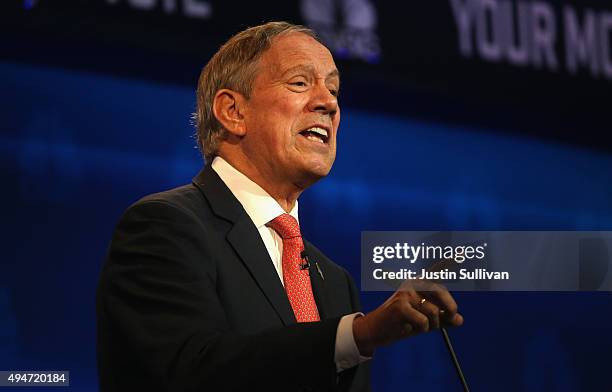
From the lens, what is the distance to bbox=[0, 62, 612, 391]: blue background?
9.97 ft

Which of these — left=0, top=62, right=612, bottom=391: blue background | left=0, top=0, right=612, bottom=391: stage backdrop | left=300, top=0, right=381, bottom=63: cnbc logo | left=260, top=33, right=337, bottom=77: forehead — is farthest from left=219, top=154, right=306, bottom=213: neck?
left=300, top=0, right=381, bottom=63: cnbc logo

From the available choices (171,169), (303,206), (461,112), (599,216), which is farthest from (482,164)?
(171,169)

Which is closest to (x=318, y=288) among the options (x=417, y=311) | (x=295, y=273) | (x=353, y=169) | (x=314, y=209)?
(x=295, y=273)

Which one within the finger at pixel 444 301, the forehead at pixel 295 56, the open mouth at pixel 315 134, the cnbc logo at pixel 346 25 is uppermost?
the cnbc logo at pixel 346 25

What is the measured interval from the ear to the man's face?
2 centimetres

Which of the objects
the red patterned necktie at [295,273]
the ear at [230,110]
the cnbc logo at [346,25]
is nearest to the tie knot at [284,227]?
the red patterned necktie at [295,273]

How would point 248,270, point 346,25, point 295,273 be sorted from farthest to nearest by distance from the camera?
point 346,25 → point 295,273 → point 248,270

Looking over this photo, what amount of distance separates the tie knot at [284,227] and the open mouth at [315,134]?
0.20m

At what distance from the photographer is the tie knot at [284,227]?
6.12 ft

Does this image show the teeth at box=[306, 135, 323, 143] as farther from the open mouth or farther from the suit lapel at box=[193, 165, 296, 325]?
the suit lapel at box=[193, 165, 296, 325]

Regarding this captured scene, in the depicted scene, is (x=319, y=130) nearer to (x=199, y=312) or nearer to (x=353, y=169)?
(x=199, y=312)

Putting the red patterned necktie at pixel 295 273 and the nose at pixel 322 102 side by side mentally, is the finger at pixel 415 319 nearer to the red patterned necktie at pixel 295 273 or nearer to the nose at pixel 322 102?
the red patterned necktie at pixel 295 273

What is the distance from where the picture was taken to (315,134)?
1982 mm

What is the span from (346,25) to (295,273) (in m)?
1.73
